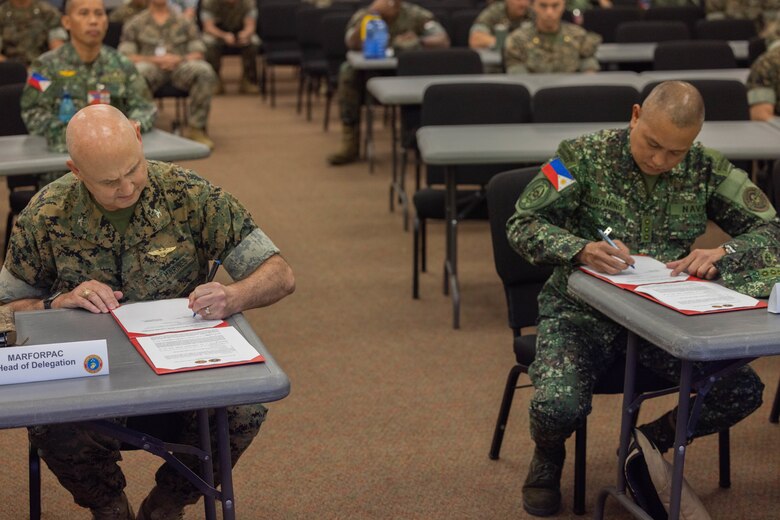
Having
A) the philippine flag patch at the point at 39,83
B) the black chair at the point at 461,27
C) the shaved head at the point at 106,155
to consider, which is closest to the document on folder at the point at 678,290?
the shaved head at the point at 106,155

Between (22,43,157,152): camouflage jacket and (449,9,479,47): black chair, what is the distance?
4.08 meters

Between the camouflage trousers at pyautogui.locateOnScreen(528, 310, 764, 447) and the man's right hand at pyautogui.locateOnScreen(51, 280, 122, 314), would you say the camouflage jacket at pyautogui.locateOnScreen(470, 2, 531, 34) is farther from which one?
the man's right hand at pyautogui.locateOnScreen(51, 280, 122, 314)

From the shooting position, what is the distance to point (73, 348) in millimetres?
2012

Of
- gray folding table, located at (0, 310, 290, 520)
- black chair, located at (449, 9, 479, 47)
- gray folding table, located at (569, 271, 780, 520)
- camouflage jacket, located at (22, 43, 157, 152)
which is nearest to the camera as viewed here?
gray folding table, located at (0, 310, 290, 520)

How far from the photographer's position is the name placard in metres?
1.99

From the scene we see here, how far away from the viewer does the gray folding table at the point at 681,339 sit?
2.21 meters

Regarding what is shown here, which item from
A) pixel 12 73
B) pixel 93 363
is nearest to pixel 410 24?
pixel 12 73

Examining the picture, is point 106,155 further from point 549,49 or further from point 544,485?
point 549,49

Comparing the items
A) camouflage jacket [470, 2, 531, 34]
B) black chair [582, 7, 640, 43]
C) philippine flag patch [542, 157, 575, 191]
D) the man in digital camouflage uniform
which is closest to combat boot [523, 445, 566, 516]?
the man in digital camouflage uniform

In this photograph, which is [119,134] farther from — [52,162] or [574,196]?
[52,162]

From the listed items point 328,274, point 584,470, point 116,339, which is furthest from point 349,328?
point 116,339

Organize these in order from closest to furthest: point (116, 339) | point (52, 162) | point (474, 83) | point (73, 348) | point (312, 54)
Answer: point (73, 348) < point (116, 339) < point (52, 162) < point (474, 83) < point (312, 54)

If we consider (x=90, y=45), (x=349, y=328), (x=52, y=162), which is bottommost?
(x=349, y=328)

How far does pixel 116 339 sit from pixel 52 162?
2119mm
